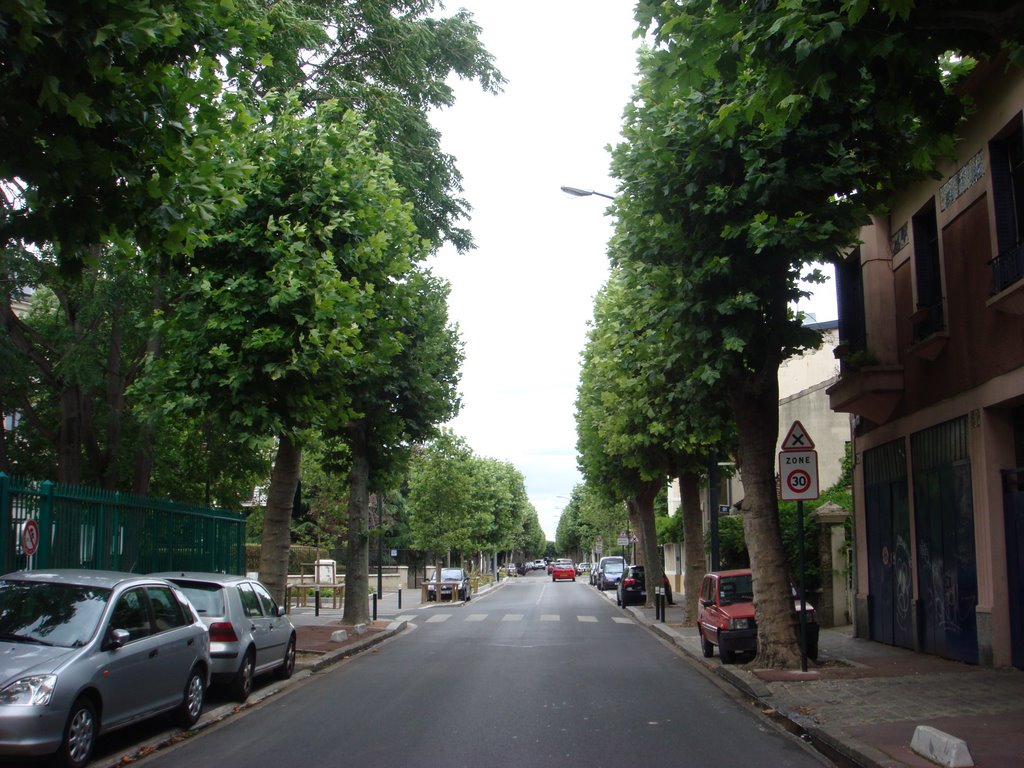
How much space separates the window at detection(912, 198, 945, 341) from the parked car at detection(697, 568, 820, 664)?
195 inches

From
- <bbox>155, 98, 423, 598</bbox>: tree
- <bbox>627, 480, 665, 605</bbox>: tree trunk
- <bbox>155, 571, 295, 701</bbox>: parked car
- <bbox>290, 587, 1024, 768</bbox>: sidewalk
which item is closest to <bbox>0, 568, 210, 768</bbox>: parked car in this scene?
<bbox>155, 571, 295, 701</bbox>: parked car

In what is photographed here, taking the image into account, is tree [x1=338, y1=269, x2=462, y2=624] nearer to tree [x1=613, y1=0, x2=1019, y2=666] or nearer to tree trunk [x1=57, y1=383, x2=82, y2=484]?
tree trunk [x1=57, y1=383, x2=82, y2=484]

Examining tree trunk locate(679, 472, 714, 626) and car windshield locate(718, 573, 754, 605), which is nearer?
car windshield locate(718, 573, 754, 605)

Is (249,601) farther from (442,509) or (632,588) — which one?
(442,509)

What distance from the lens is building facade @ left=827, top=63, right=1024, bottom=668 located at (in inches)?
519

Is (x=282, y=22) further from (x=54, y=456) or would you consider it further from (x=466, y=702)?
(x=54, y=456)

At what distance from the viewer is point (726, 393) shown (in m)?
15.1

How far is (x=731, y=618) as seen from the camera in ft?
52.0

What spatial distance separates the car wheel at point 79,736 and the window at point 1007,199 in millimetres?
11586

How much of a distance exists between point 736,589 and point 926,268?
6289 millimetres

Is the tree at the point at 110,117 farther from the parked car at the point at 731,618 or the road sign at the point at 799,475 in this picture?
the parked car at the point at 731,618

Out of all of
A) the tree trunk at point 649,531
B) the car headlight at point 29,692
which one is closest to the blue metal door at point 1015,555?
the car headlight at point 29,692

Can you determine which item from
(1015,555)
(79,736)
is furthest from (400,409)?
(79,736)

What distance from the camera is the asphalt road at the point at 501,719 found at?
8766mm
